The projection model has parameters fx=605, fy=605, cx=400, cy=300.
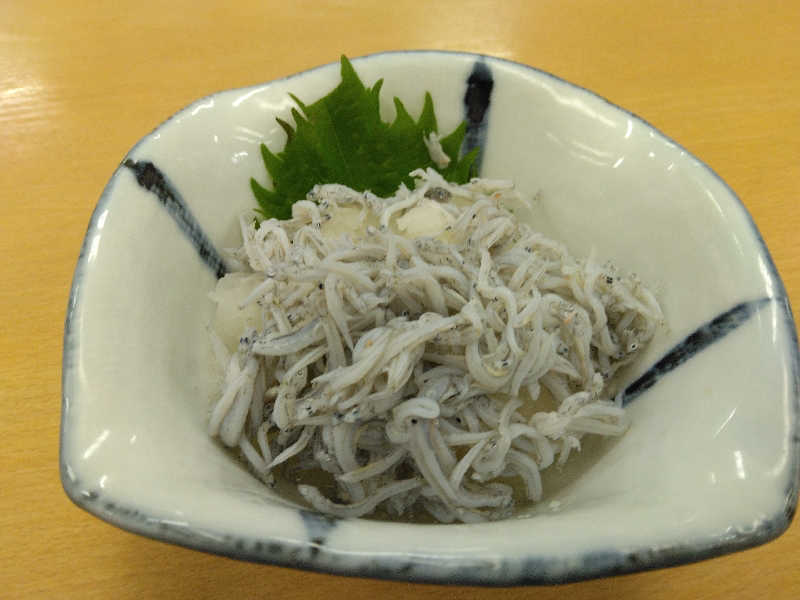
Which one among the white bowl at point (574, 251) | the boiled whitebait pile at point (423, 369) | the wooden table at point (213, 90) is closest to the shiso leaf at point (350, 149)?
the white bowl at point (574, 251)

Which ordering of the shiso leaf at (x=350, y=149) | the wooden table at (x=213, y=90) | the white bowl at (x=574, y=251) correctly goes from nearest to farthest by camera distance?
the white bowl at (x=574, y=251) → the wooden table at (x=213, y=90) → the shiso leaf at (x=350, y=149)

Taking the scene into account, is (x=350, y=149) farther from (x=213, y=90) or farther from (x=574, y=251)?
(x=213, y=90)

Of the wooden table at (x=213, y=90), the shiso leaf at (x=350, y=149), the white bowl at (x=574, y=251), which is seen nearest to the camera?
the white bowl at (x=574, y=251)

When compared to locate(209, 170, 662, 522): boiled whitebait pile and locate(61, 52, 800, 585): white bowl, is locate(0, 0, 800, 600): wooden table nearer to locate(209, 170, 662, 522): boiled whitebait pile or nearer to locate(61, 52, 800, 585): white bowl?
locate(209, 170, 662, 522): boiled whitebait pile

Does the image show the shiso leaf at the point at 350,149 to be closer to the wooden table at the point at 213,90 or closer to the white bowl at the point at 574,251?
the white bowl at the point at 574,251

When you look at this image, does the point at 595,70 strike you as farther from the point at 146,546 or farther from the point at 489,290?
the point at 146,546

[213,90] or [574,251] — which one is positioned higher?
[213,90]

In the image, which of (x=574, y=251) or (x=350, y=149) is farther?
(x=350, y=149)

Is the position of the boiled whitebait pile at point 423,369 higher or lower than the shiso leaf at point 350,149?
lower

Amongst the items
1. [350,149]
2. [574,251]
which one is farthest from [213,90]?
[574,251]
